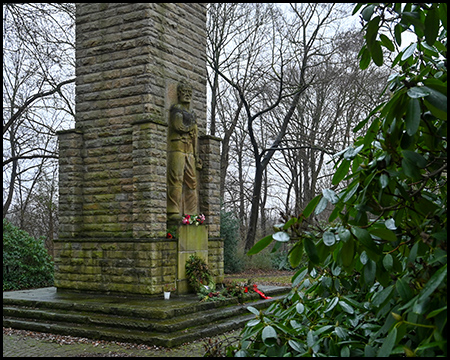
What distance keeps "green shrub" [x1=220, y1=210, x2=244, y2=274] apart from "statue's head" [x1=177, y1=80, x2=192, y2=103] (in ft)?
30.0

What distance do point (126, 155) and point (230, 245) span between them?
32.6 ft

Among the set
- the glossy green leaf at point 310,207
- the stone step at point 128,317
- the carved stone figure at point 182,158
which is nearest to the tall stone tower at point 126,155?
the carved stone figure at point 182,158

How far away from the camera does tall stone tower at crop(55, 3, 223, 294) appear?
9.38m

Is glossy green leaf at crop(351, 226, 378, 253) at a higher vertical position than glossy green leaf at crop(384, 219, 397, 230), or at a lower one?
lower

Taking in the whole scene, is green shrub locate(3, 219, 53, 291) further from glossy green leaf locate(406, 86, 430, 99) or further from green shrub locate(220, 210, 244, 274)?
glossy green leaf locate(406, 86, 430, 99)

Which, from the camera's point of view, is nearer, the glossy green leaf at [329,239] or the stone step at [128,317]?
the glossy green leaf at [329,239]

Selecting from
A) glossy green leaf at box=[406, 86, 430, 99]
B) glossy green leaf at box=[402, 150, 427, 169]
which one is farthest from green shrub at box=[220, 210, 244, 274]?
glossy green leaf at box=[406, 86, 430, 99]

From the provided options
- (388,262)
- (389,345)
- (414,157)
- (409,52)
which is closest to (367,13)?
(409,52)

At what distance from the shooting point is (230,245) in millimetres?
19031

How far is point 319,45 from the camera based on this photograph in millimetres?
→ 21641

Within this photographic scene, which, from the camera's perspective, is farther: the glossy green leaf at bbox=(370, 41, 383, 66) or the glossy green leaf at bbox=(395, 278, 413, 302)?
the glossy green leaf at bbox=(370, 41, 383, 66)

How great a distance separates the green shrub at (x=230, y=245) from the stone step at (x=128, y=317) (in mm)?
9451

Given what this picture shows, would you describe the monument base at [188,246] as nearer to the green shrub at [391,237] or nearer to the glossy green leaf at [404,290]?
the green shrub at [391,237]

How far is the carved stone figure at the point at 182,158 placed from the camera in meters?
9.91
